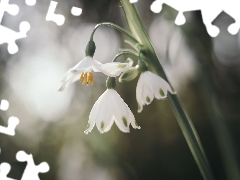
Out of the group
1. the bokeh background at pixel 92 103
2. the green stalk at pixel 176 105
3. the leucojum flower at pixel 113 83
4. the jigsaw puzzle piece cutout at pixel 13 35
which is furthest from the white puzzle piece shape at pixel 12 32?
the bokeh background at pixel 92 103

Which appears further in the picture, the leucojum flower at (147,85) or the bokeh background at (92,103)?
the bokeh background at (92,103)

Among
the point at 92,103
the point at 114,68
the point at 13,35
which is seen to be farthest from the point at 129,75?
the point at 92,103

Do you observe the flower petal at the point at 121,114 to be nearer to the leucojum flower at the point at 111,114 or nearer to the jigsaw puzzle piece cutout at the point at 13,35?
the leucojum flower at the point at 111,114

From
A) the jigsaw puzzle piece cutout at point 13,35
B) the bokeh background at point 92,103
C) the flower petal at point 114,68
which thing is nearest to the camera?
the flower petal at point 114,68

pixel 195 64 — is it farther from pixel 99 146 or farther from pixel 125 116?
pixel 99 146

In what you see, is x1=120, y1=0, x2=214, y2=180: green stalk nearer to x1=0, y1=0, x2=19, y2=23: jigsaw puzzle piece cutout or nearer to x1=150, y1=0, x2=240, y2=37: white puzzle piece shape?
x1=150, y1=0, x2=240, y2=37: white puzzle piece shape

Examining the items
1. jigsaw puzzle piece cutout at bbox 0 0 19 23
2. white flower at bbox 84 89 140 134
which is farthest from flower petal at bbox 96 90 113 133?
jigsaw puzzle piece cutout at bbox 0 0 19 23
